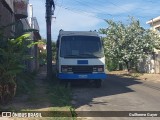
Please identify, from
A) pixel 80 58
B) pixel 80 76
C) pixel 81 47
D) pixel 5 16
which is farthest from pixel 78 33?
pixel 5 16

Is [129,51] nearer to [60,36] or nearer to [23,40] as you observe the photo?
[60,36]

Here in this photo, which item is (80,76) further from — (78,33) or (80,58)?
(78,33)

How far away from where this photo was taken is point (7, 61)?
37.4 ft

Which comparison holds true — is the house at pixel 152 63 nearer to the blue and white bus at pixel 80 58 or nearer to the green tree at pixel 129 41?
the green tree at pixel 129 41

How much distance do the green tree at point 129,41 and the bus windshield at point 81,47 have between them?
53.7ft

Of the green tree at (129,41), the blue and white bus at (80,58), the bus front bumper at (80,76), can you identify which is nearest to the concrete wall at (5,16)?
the blue and white bus at (80,58)

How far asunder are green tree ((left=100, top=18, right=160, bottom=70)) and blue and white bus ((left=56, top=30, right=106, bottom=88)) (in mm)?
16461

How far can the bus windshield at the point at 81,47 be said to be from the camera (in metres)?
18.3

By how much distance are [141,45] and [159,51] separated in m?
1.78

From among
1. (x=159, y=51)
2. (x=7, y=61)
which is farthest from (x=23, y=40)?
(x=159, y=51)

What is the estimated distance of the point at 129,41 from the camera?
35.4 meters

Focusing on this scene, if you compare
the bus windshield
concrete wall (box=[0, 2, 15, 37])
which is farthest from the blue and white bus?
concrete wall (box=[0, 2, 15, 37])

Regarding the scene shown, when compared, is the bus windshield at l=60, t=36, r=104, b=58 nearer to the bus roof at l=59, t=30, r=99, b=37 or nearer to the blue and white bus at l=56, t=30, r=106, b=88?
the blue and white bus at l=56, t=30, r=106, b=88

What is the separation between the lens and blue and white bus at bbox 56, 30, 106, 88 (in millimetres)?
18047
